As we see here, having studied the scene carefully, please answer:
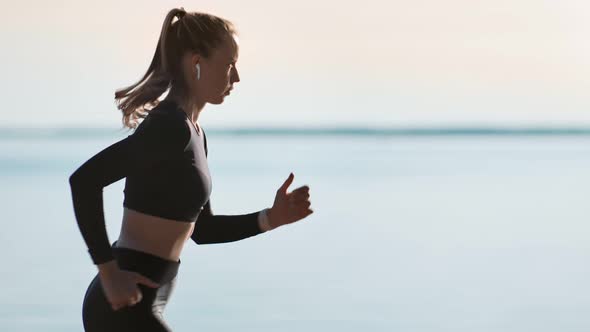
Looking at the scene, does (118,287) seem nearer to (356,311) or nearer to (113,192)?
(356,311)

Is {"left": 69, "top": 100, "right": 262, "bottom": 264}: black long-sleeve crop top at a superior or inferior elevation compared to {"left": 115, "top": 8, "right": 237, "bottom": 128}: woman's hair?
inferior

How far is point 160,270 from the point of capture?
211 cm

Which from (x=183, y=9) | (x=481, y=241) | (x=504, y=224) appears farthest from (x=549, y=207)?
(x=183, y=9)

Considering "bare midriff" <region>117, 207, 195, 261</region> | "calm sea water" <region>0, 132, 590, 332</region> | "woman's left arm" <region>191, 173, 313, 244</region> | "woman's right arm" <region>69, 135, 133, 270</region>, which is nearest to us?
"woman's right arm" <region>69, 135, 133, 270</region>

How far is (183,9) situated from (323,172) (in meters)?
13.2

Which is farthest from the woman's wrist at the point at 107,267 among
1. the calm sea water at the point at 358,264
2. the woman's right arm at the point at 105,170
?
the calm sea water at the point at 358,264

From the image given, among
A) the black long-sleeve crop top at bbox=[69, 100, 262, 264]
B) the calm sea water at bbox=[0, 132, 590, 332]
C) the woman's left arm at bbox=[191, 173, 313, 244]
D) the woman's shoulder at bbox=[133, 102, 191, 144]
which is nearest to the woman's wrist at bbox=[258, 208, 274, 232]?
the woman's left arm at bbox=[191, 173, 313, 244]

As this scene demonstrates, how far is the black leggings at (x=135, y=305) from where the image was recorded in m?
2.05

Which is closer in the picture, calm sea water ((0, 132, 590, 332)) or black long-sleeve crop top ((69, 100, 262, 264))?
black long-sleeve crop top ((69, 100, 262, 264))

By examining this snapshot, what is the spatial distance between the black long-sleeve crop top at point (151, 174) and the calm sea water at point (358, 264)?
2.68 meters

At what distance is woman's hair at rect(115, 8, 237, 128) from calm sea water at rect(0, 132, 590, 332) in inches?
105

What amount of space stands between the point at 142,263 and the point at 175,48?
39 centimetres

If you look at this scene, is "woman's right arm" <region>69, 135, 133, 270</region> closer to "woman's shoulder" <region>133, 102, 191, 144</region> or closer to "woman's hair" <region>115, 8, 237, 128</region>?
"woman's shoulder" <region>133, 102, 191, 144</region>

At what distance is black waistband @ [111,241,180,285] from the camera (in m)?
2.08
